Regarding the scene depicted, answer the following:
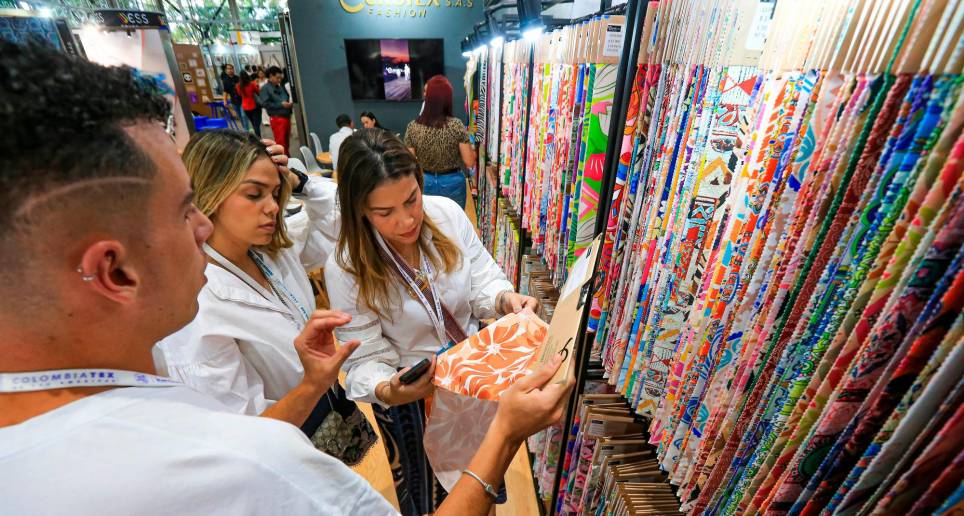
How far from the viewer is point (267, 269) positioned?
1.55 m

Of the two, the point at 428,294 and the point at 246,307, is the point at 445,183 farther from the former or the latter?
the point at 246,307

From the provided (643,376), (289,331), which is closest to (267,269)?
(289,331)

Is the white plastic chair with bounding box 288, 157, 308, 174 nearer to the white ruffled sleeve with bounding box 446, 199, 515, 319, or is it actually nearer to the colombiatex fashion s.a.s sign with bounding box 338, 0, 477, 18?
the white ruffled sleeve with bounding box 446, 199, 515, 319

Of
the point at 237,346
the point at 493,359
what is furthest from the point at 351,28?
the point at 493,359

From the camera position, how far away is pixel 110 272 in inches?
23.3

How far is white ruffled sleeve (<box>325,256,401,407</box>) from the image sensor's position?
4.71 ft

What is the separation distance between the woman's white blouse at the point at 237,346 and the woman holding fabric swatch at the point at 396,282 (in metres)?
0.21

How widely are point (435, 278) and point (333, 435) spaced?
32.8 inches

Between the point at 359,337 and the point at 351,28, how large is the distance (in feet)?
27.1

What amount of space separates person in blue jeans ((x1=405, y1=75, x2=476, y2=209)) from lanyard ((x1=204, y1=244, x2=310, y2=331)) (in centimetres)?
246

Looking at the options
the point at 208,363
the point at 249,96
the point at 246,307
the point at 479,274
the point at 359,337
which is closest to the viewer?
the point at 208,363

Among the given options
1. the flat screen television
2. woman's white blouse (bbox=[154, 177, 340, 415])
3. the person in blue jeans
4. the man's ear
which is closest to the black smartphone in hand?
woman's white blouse (bbox=[154, 177, 340, 415])

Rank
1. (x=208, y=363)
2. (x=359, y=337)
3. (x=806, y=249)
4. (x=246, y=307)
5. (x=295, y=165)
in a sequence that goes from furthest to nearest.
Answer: (x=295, y=165) → (x=359, y=337) → (x=246, y=307) → (x=208, y=363) → (x=806, y=249)

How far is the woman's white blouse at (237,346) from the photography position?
3.93 ft
